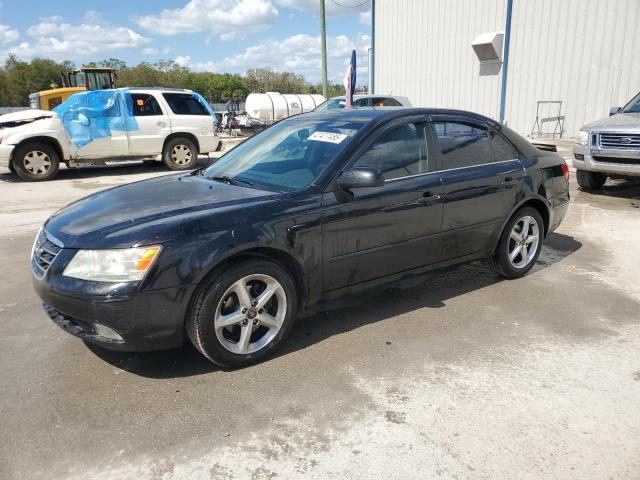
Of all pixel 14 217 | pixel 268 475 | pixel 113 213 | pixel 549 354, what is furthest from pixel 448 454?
pixel 14 217

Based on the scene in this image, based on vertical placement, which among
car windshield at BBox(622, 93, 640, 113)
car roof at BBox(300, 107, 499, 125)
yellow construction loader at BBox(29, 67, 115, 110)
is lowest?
car windshield at BBox(622, 93, 640, 113)

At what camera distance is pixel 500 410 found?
281 cm

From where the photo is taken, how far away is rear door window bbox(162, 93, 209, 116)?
1246cm

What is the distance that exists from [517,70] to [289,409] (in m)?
19.4

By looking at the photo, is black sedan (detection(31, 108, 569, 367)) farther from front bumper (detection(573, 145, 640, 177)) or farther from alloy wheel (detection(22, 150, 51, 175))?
alloy wheel (detection(22, 150, 51, 175))

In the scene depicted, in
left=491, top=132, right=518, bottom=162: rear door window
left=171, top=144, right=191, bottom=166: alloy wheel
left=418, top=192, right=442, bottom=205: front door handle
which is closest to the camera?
left=418, top=192, right=442, bottom=205: front door handle

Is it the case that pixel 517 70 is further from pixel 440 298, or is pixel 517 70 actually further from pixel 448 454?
pixel 448 454

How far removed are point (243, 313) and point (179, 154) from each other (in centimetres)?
1029

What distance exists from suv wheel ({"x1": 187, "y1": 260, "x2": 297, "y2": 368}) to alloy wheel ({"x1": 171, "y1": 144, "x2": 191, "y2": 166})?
397 inches

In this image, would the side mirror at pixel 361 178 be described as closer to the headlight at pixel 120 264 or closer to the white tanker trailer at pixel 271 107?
the headlight at pixel 120 264

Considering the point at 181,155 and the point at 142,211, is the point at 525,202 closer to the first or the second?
the point at 142,211

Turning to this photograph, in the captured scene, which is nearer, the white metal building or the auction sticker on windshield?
the auction sticker on windshield

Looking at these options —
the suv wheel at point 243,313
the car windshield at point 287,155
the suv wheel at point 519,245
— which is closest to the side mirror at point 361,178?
the car windshield at point 287,155

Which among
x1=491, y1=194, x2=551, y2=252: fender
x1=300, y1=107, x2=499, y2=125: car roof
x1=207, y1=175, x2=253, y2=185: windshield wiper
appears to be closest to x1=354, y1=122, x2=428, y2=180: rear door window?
x1=300, y1=107, x2=499, y2=125: car roof
